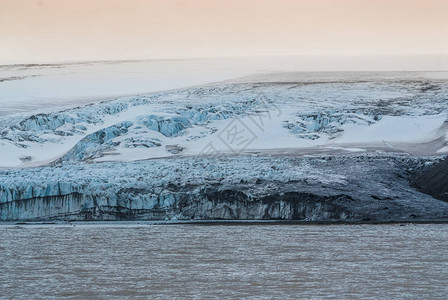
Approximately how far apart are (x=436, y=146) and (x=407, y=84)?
45.9 feet

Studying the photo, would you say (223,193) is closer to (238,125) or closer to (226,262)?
(226,262)

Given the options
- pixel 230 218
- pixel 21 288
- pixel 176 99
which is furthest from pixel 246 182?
pixel 176 99

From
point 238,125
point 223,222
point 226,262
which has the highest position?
point 238,125

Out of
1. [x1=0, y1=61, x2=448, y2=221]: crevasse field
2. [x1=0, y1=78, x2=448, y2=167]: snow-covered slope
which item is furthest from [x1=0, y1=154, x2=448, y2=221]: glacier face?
Answer: [x1=0, y1=78, x2=448, y2=167]: snow-covered slope

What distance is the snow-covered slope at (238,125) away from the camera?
41.6 meters

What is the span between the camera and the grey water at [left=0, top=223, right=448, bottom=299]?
708 inches

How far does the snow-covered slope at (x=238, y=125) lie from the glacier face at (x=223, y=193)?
5.37 meters

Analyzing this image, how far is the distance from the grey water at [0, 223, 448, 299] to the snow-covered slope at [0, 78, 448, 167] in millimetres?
12227

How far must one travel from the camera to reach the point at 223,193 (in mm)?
32250

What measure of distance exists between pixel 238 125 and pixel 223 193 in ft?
47.4

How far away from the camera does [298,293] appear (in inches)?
690

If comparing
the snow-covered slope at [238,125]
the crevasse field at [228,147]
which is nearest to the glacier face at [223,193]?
the crevasse field at [228,147]

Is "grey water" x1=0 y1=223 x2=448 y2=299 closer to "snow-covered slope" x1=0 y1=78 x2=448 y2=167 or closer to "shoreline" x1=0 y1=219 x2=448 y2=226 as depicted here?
"shoreline" x1=0 y1=219 x2=448 y2=226

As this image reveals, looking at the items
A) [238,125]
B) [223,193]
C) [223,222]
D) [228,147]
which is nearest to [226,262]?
[223,222]
